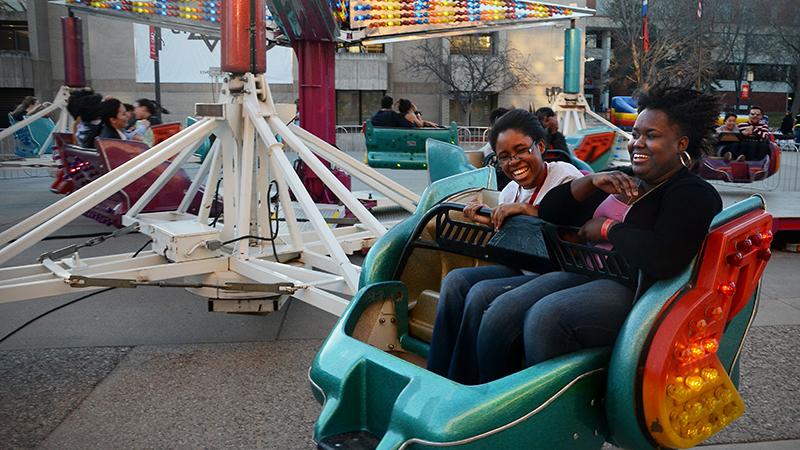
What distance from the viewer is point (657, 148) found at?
2.41 metres

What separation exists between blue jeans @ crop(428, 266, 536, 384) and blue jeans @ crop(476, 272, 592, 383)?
0.07 metres

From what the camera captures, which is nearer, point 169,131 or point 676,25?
point 169,131

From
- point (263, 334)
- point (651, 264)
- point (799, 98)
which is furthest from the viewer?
point (799, 98)

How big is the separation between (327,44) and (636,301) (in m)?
6.74

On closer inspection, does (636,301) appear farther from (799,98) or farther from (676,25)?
(799,98)

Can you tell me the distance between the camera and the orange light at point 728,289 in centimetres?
223

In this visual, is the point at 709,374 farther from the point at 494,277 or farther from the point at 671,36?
the point at 671,36

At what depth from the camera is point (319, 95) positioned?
855cm

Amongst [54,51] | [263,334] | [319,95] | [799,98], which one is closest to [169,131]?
[319,95]

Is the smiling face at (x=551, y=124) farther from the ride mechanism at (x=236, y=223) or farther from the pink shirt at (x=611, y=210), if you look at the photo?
the pink shirt at (x=611, y=210)

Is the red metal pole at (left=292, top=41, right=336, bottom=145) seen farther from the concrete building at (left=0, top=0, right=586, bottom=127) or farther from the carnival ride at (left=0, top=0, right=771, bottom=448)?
the concrete building at (left=0, top=0, right=586, bottom=127)

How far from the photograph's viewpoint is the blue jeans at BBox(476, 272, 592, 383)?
2.36 m

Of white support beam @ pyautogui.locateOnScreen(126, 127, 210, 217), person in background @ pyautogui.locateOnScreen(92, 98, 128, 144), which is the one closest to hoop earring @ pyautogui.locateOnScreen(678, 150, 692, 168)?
white support beam @ pyautogui.locateOnScreen(126, 127, 210, 217)

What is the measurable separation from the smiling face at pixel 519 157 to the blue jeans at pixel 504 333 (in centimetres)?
67
